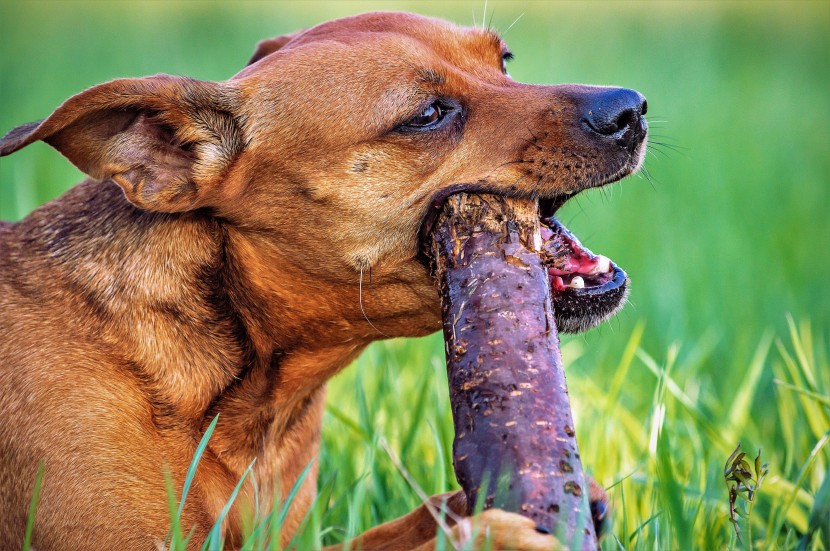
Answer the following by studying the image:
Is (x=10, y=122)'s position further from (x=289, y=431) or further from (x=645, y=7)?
(x=645, y=7)

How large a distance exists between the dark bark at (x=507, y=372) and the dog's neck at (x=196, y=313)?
654 mm

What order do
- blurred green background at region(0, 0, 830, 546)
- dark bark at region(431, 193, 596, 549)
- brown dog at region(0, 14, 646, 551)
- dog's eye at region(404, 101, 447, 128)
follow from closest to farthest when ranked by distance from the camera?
dark bark at region(431, 193, 596, 549) < brown dog at region(0, 14, 646, 551) < dog's eye at region(404, 101, 447, 128) < blurred green background at region(0, 0, 830, 546)

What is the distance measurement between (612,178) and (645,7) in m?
10.9

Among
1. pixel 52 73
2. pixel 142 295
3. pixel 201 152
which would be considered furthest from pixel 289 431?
pixel 52 73

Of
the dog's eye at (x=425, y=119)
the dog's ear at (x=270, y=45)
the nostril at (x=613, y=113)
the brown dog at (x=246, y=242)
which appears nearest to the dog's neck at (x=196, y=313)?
the brown dog at (x=246, y=242)

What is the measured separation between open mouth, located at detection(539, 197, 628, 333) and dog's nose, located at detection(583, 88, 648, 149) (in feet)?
1.16

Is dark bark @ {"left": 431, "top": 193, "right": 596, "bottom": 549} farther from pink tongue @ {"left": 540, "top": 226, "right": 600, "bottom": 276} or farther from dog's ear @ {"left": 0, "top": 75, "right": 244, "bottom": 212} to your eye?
dog's ear @ {"left": 0, "top": 75, "right": 244, "bottom": 212}

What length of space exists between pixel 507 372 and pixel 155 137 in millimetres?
1541

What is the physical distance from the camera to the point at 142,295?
11.0ft

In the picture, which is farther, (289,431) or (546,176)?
(289,431)

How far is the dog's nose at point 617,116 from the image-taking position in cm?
331

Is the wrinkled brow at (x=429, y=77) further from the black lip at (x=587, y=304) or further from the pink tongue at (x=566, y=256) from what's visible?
the black lip at (x=587, y=304)

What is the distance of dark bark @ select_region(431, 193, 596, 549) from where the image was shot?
2385mm

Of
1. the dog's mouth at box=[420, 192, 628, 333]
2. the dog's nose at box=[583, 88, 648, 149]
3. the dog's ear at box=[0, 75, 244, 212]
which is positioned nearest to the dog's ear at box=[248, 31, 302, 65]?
the dog's ear at box=[0, 75, 244, 212]
